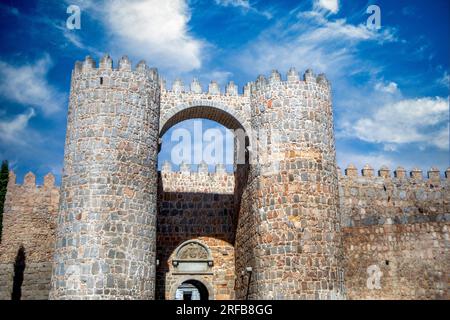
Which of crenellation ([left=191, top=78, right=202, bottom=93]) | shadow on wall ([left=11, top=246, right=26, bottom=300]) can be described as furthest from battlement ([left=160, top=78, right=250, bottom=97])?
shadow on wall ([left=11, top=246, right=26, bottom=300])

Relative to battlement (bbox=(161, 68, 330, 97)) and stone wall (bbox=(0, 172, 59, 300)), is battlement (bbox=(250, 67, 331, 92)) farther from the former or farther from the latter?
stone wall (bbox=(0, 172, 59, 300))

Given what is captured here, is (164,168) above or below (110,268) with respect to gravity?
above

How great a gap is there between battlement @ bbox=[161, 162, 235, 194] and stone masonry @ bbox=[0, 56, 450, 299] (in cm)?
161

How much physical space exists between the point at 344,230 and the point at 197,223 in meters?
5.31

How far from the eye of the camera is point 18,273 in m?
19.4

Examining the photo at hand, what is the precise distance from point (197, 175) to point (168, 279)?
12.5 feet

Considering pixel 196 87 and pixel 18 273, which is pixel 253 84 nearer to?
pixel 196 87

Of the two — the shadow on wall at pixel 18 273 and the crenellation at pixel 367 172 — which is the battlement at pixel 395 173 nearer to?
the crenellation at pixel 367 172

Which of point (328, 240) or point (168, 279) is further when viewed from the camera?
point (168, 279)

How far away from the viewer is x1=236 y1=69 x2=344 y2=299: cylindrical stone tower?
1428 centimetres

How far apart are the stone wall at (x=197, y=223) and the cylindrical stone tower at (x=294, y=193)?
96.4 inches
